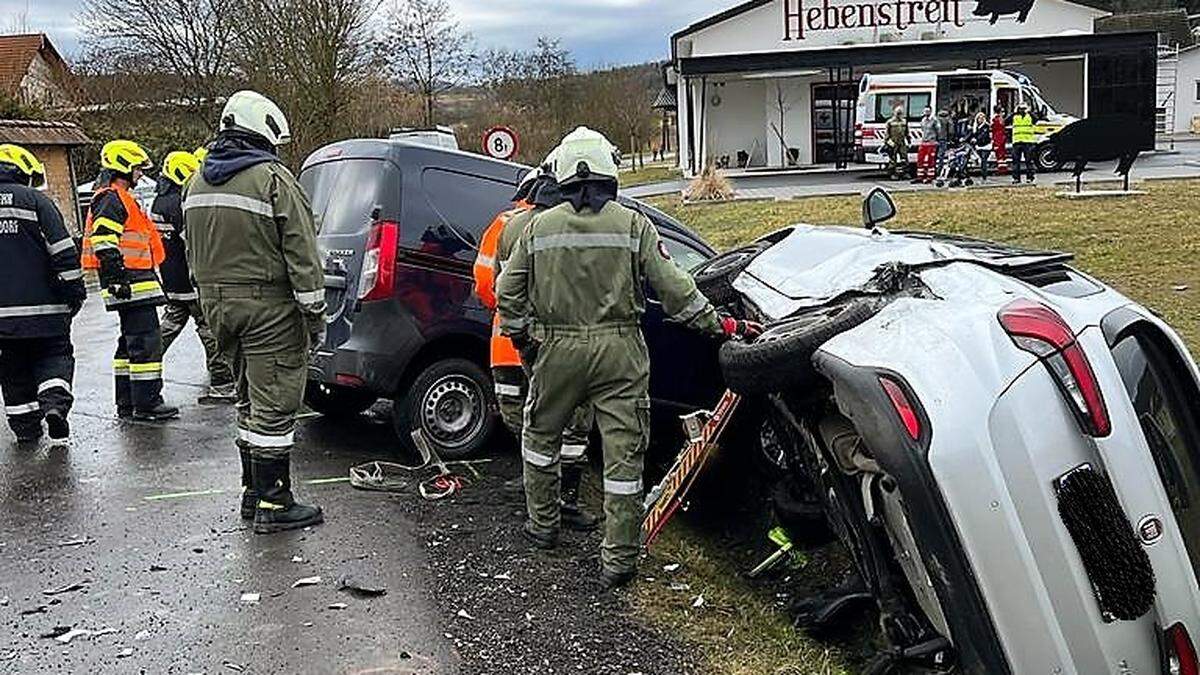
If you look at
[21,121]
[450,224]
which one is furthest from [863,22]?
[450,224]

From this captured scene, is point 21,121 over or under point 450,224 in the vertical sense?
over

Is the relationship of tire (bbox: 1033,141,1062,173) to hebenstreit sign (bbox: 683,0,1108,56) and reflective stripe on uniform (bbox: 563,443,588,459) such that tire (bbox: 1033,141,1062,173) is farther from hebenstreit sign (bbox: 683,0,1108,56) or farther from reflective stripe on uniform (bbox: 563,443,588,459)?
reflective stripe on uniform (bbox: 563,443,588,459)

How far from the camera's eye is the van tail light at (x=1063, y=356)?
286 centimetres

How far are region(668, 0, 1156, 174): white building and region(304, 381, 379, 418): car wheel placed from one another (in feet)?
89.4

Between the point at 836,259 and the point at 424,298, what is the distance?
262cm

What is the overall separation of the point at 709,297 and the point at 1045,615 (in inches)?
115

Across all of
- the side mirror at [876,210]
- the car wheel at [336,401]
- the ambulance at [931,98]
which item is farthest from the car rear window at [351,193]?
the ambulance at [931,98]

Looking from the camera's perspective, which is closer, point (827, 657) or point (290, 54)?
point (827, 657)

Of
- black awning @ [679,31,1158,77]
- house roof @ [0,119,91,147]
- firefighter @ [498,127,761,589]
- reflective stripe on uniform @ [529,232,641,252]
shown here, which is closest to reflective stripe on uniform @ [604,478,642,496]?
firefighter @ [498,127,761,589]

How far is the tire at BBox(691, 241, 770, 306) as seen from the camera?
5402mm

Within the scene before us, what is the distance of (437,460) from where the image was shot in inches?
255

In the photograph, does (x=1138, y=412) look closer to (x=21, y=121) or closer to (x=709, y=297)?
(x=709, y=297)

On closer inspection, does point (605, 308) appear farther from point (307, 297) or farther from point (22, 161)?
point (22, 161)

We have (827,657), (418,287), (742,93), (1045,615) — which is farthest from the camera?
(742,93)
